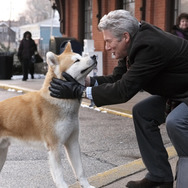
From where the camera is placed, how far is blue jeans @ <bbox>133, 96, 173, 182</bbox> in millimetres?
3439

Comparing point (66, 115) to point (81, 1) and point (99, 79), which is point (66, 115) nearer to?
point (99, 79)

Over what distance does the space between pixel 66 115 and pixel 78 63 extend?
515mm

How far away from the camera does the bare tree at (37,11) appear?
60716mm

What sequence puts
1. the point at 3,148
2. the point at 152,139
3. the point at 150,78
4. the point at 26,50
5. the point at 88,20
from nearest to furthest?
the point at 150,78 < the point at 152,139 < the point at 3,148 < the point at 26,50 < the point at 88,20

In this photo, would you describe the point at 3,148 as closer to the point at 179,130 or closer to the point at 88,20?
the point at 179,130

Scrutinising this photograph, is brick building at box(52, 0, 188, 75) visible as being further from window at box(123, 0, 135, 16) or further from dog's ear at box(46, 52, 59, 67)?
dog's ear at box(46, 52, 59, 67)

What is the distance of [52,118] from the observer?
3.31 metres

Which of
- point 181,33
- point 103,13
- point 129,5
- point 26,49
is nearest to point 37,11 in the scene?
point 26,49

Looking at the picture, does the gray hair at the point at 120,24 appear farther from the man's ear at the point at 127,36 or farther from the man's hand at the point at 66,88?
the man's hand at the point at 66,88

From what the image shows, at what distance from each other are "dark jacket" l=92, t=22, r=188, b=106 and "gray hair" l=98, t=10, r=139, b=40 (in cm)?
7

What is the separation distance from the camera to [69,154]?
11.6 feet

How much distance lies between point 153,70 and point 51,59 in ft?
3.21

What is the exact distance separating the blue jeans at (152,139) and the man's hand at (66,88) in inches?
27.3

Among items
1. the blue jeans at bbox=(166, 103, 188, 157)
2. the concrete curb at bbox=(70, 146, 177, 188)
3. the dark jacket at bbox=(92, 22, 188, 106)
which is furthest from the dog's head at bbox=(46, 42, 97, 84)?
the concrete curb at bbox=(70, 146, 177, 188)
